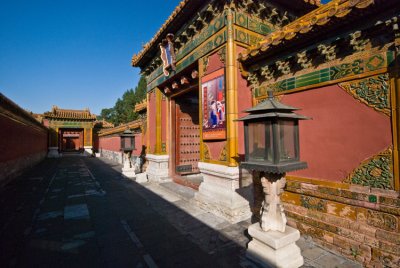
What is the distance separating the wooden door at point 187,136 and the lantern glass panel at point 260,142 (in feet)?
19.1

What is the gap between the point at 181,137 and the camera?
30.6 feet

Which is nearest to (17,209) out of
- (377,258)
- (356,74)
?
(377,258)

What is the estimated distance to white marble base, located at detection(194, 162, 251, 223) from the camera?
4961 mm

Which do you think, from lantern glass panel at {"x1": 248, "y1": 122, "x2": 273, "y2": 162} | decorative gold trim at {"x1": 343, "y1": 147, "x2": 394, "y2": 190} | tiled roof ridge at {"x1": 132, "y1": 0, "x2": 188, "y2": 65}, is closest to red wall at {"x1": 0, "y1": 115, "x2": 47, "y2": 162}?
tiled roof ridge at {"x1": 132, "y1": 0, "x2": 188, "y2": 65}

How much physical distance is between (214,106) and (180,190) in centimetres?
358

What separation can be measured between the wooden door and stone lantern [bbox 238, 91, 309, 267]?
5.83 metres

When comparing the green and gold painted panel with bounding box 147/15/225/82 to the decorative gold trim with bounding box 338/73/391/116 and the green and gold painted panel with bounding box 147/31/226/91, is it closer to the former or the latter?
the green and gold painted panel with bounding box 147/31/226/91

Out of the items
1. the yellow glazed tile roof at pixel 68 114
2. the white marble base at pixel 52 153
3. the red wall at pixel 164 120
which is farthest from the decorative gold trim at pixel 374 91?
the yellow glazed tile roof at pixel 68 114

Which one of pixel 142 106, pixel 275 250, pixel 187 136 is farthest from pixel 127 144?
pixel 275 250

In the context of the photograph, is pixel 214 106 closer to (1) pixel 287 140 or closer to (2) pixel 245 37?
(2) pixel 245 37

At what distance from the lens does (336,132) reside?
3764 millimetres

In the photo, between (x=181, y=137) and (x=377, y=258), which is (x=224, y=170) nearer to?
(x=377, y=258)

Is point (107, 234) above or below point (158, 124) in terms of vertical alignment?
below

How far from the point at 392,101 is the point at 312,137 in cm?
136
